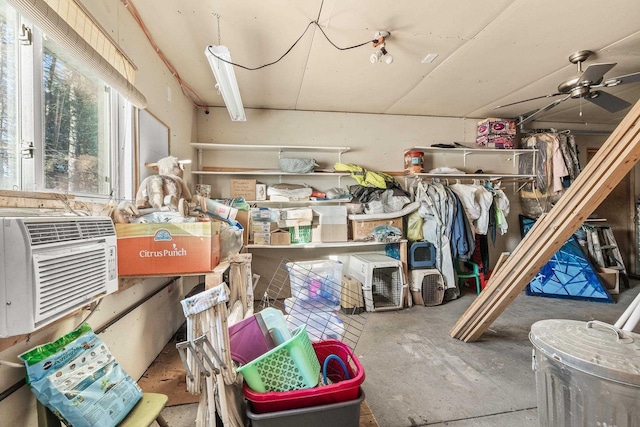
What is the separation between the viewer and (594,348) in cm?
114

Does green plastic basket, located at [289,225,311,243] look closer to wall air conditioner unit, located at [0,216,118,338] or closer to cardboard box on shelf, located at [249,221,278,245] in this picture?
cardboard box on shelf, located at [249,221,278,245]

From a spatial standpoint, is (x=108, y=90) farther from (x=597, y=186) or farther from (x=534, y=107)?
(x=534, y=107)

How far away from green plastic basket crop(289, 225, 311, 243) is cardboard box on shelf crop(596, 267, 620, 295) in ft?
12.7

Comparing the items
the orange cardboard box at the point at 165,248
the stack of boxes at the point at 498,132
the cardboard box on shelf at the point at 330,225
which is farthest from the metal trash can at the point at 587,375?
the stack of boxes at the point at 498,132

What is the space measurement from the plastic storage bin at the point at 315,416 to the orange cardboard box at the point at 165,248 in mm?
829

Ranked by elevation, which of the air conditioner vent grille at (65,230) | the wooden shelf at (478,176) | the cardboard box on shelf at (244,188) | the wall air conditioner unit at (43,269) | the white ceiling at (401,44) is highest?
the white ceiling at (401,44)

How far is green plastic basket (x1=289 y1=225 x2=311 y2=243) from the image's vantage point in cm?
333

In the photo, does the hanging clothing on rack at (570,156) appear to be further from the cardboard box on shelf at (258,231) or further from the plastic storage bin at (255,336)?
the plastic storage bin at (255,336)

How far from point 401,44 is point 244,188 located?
226cm

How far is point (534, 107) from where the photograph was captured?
11.9 feet

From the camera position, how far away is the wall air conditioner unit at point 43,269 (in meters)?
0.72

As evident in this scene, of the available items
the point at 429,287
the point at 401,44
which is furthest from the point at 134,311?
the point at 429,287

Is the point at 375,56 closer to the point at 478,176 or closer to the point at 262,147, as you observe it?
the point at 262,147

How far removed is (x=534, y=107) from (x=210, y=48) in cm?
407
